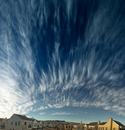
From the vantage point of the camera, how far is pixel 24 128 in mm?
71438

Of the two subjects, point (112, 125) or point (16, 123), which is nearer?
point (112, 125)

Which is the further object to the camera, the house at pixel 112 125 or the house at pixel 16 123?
the house at pixel 16 123

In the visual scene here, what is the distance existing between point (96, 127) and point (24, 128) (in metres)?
28.7

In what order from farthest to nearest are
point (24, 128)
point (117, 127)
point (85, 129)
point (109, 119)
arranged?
point (85, 129)
point (24, 128)
point (109, 119)
point (117, 127)

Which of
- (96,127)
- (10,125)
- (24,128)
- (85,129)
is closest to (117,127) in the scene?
(96,127)

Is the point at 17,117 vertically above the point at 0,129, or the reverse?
the point at 17,117

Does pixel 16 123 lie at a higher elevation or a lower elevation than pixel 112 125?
higher

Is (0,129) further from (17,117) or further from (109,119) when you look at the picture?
(109,119)

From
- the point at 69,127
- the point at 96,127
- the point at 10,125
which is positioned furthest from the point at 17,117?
the point at 96,127

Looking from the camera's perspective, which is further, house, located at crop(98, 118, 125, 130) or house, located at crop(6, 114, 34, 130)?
house, located at crop(6, 114, 34, 130)

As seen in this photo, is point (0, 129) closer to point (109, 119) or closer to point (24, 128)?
point (24, 128)

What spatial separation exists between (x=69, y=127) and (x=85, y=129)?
9701 mm

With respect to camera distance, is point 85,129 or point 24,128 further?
point 85,129

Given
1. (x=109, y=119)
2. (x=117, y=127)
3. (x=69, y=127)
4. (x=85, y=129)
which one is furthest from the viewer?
(x=69, y=127)
